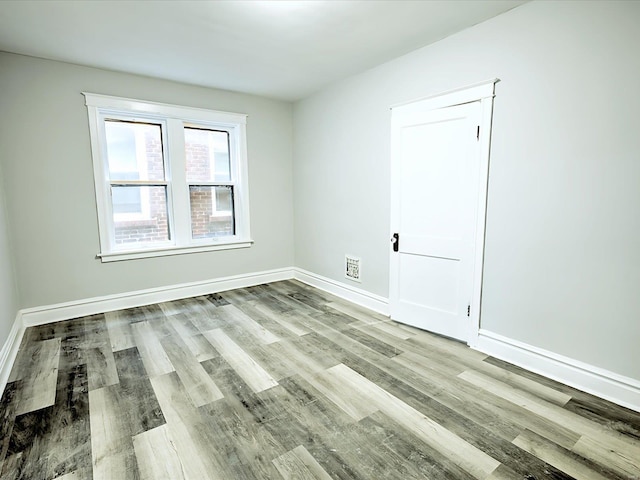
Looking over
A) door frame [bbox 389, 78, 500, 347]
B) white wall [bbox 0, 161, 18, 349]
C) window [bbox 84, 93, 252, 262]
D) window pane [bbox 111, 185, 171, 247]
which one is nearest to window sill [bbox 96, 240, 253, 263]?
window [bbox 84, 93, 252, 262]

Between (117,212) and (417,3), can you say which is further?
(117,212)

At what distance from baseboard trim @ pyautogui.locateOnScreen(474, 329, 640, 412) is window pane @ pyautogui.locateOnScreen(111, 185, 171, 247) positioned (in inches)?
148

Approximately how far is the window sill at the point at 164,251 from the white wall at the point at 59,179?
0.21ft

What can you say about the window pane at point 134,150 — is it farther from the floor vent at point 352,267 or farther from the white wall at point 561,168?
the white wall at point 561,168

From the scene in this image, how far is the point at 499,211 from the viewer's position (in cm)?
256

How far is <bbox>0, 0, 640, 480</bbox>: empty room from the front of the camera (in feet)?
5.99

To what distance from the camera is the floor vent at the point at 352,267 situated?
3.93 m

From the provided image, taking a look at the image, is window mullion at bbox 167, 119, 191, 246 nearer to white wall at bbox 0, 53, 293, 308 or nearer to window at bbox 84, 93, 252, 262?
window at bbox 84, 93, 252, 262

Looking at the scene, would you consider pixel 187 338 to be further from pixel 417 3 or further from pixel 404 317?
pixel 417 3

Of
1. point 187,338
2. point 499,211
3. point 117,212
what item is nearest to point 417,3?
point 499,211

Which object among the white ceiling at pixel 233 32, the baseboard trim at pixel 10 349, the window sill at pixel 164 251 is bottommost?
the baseboard trim at pixel 10 349

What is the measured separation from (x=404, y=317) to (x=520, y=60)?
2.39 meters

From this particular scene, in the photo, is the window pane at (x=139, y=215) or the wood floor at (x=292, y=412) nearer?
the wood floor at (x=292, y=412)

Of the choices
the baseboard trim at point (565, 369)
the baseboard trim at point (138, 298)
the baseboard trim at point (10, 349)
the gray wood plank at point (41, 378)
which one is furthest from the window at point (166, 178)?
Result: the baseboard trim at point (565, 369)
